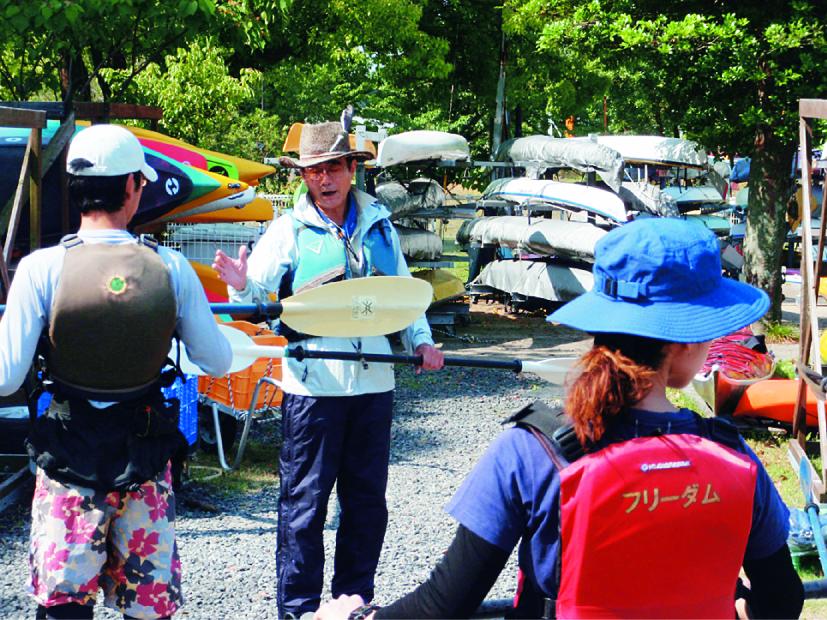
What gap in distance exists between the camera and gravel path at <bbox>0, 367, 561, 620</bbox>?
4.85 meters

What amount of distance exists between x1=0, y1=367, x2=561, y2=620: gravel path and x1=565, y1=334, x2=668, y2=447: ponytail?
10.4 ft

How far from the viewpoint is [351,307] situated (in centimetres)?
407

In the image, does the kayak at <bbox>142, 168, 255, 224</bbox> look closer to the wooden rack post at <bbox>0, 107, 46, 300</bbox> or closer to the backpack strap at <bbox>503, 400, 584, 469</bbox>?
the wooden rack post at <bbox>0, 107, 46, 300</bbox>

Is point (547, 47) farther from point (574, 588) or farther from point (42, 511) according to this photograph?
point (574, 588)

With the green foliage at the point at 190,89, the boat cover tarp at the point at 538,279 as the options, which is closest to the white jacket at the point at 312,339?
the boat cover tarp at the point at 538,279

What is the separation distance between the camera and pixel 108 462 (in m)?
2.96

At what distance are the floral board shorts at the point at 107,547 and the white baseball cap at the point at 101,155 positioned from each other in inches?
34.7

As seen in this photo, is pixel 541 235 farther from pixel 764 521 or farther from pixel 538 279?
pixel 764 521

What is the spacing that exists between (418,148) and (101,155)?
10.4 meters

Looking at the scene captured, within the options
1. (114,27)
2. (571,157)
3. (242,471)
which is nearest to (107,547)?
(242,471)

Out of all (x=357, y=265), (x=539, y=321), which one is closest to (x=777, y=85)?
(x=539, y=321)

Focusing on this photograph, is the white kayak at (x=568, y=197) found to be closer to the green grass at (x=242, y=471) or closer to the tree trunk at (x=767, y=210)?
the tree trunk at (x=767, y=210)

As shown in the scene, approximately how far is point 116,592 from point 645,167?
63.1 ft

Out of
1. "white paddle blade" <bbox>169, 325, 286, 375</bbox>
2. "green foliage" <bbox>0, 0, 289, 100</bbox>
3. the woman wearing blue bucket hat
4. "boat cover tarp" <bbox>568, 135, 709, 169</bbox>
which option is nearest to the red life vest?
the woman wearing blue bucket hat
